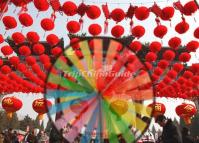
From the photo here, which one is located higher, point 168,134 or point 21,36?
point 21,36

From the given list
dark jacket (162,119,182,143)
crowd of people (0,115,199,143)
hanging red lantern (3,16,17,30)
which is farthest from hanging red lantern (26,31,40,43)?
dark jacket (162,119,182,143)

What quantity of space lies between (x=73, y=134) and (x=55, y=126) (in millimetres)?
381

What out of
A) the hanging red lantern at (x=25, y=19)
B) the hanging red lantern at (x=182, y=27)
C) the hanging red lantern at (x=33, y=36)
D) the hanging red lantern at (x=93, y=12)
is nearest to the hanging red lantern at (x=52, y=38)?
the hanging red lantern at (x=33, y=36)

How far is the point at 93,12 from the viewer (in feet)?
39.0

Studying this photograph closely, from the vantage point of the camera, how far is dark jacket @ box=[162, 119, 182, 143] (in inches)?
316

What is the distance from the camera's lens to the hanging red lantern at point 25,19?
12.0 meters

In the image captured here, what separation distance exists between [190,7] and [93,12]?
3072 millimetres

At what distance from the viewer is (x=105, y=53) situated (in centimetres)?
510

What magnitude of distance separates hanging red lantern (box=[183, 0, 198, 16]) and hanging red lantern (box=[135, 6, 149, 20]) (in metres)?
1.25

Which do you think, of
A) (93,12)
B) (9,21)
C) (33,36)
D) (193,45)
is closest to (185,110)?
(193,45)

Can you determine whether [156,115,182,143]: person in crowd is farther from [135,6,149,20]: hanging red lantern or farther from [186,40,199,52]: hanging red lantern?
[186,40,199,52]: hanging red lantern

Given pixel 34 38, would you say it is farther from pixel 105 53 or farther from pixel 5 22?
pixel 105 53

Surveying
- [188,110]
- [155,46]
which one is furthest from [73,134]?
[188,110]

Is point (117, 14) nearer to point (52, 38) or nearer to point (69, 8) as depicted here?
point (69, 8)
